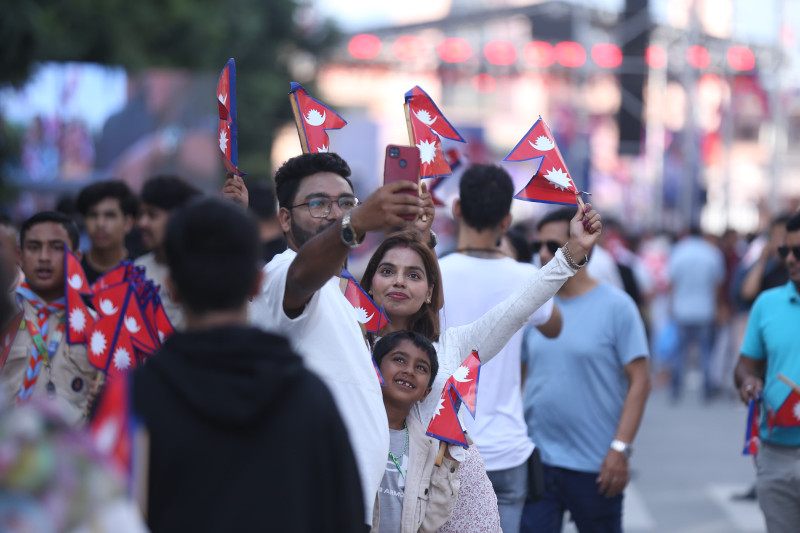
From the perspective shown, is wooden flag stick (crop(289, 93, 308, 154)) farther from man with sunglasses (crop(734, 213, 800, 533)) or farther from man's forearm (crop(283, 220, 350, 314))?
man with sunglasses (crop(734, 213, 800, 533))

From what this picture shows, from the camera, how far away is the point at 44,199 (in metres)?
17.1

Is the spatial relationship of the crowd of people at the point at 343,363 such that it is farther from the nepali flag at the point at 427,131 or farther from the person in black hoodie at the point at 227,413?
the nepali flag at the point at 427,131

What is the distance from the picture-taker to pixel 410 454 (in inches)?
151

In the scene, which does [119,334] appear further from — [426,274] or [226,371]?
[226,371]

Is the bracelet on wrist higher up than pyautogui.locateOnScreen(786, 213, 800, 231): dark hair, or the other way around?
pyautogui.locateOnScreen(786, 213, 800, 231): dark hair

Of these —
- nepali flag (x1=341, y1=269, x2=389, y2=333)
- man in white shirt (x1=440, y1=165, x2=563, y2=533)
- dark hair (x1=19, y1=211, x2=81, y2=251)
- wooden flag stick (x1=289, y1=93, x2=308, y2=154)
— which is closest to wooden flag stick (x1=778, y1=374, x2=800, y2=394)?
man in white shirt (x1=440, y1=165, x2=563, y2=533)

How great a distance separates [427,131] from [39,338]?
1.85 metres

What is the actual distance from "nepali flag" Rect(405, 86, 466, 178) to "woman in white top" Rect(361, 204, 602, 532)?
0.88 feet

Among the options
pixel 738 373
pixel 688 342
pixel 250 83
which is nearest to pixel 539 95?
pixel 250 83

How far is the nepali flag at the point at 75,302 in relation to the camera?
4.77 m

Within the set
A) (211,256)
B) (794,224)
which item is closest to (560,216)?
(794,224)

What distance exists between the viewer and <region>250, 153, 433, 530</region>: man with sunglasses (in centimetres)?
281

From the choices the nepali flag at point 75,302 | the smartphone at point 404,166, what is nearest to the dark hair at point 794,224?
the smartphone at point 404,166

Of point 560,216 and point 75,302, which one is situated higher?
point 560,216
